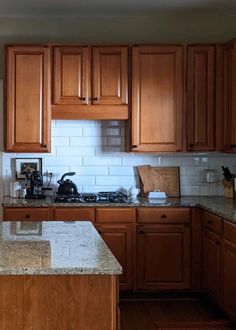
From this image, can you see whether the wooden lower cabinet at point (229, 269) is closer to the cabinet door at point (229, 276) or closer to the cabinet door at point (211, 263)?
the cabinet door at point (229, 276)

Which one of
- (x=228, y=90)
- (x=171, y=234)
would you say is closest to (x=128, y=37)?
(x=228, y=90)

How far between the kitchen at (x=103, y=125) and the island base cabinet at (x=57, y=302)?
307cm

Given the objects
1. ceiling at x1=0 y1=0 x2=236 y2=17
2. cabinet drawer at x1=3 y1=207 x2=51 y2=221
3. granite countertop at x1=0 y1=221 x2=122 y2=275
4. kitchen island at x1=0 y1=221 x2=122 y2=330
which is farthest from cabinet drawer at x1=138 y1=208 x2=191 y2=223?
kitchen island at x1=0 y1=221 x2=122 y2=330

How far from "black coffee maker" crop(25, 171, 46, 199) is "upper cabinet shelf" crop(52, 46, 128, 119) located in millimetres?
616

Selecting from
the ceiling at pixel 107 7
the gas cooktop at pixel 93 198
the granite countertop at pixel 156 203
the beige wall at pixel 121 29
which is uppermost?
the ceiling at pixel 107 7

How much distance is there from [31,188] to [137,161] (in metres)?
1.08

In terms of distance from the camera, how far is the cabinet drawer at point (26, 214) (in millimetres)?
4613

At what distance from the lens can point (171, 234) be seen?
4652 millimetres

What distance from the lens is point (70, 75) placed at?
4840 millimetres

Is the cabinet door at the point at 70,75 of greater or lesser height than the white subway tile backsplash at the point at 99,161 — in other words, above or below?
above

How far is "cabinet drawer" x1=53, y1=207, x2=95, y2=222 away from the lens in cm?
462

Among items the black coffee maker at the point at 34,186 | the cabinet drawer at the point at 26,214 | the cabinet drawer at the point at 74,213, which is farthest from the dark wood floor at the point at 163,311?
the black coffee maker at the point at 34,186

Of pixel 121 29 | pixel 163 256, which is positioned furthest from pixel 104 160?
pixel 121 29

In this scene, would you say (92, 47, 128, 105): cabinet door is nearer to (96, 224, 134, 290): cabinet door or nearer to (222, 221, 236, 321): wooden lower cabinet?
(96, 224, 134, 290): cabinet door
